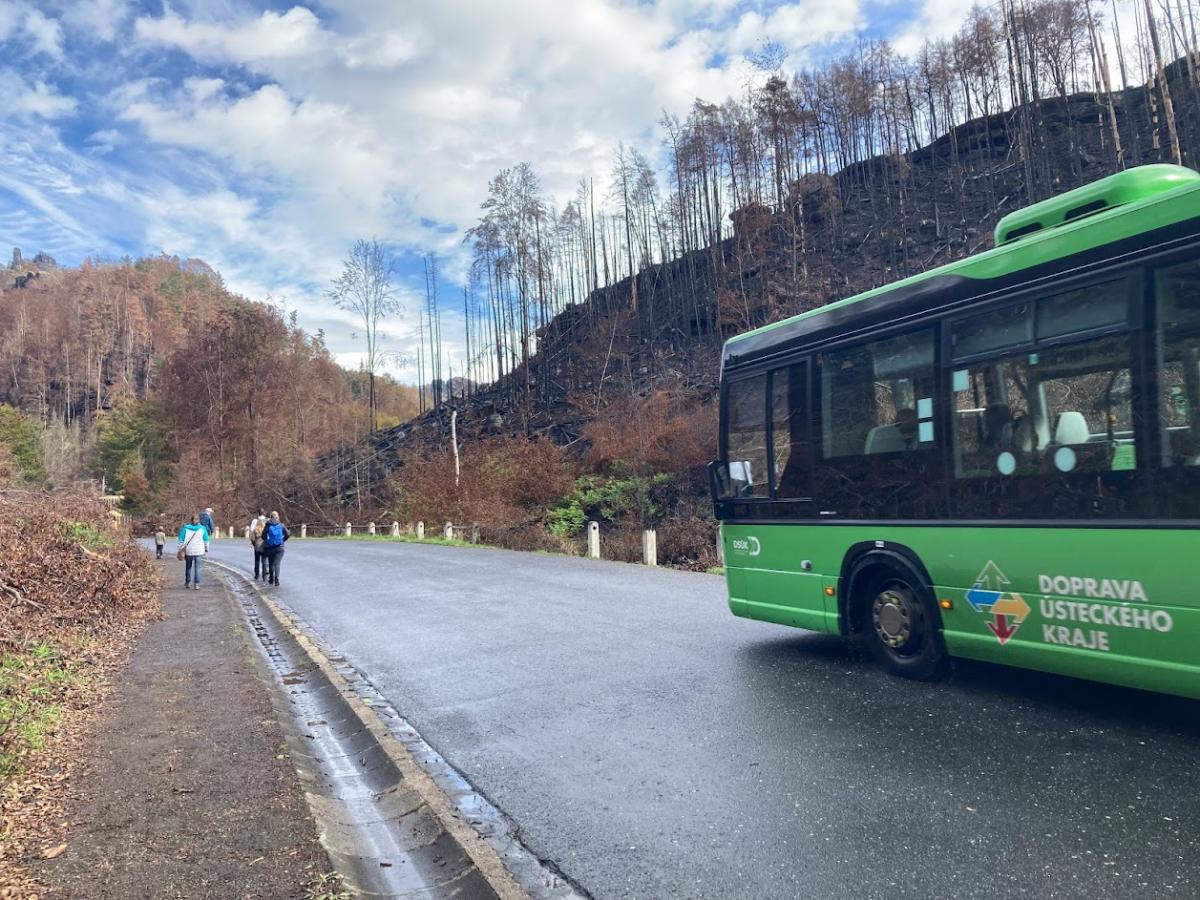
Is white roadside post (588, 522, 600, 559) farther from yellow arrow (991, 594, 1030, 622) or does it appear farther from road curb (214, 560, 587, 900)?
yellow arrow (991, 594, 1030, 622)

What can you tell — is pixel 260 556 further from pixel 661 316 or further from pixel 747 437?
pixel 661 316

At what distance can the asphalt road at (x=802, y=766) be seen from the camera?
3.27 metres

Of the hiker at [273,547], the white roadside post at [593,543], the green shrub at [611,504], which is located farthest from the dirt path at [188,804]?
the green shrub at [611,504]

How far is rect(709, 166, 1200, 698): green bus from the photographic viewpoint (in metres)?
4.43

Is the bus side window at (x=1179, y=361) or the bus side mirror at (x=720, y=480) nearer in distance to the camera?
the bus side window at (x=1179, y=361)

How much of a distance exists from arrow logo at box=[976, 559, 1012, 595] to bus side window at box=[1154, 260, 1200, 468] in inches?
51.3

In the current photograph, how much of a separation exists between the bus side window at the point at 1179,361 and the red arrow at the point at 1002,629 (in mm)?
1498

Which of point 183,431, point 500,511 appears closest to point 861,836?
point 500,511

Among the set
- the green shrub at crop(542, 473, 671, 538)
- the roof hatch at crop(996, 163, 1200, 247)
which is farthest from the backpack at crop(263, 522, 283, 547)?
the roof hatch at crop(996, 163, 1200, 247)

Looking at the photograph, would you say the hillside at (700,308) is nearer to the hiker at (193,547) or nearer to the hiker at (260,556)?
the hiker at (260,556)

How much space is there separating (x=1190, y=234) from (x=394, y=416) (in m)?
84.0

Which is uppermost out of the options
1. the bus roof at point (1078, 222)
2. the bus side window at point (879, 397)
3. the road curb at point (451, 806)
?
the bus roof at point (1078, 222)

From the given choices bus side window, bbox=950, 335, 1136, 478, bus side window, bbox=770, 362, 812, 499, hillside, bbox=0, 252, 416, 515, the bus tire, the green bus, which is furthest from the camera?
hillside, bbox=0, 252, 416, 515

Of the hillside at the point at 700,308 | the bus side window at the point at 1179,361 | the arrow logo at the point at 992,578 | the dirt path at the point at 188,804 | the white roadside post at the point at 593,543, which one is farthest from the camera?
the hillside at the point at 700,308
